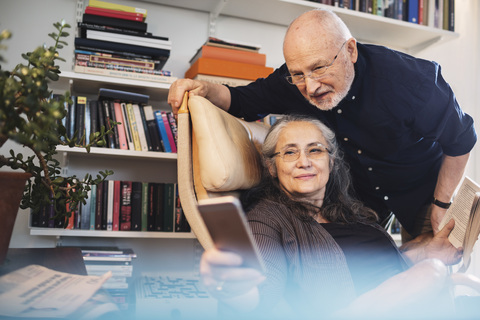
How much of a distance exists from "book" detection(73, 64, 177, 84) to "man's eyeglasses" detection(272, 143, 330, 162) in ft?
2.86

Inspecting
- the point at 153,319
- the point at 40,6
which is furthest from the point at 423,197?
the point at 40,6

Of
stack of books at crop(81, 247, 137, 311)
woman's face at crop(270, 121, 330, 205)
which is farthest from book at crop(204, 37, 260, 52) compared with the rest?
stack of books at crop(81, 247, 137, 311)

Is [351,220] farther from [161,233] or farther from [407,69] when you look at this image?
[161,233]

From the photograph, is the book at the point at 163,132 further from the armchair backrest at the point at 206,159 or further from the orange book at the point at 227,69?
the armchair backrest at the point at 206,159

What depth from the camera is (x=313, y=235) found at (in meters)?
1.30

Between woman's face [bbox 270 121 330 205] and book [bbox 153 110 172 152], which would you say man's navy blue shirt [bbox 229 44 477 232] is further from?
book [bbox 153 110 172 152]

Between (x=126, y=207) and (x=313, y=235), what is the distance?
1036 millimetres

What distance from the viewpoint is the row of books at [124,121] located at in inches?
Answer: 78.1

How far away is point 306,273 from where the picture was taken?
1.20 m

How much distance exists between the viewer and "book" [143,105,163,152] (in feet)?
6.80

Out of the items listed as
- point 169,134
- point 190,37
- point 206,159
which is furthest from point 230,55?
point 206,159

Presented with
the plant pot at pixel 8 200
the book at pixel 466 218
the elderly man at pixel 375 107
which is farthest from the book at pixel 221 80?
the plant pot at pixel 8 200

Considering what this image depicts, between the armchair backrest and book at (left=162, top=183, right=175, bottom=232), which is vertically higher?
the armchair backrest

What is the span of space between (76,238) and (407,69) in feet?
5.44
